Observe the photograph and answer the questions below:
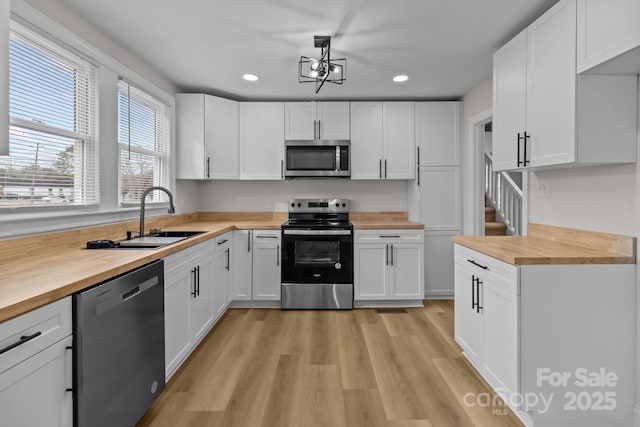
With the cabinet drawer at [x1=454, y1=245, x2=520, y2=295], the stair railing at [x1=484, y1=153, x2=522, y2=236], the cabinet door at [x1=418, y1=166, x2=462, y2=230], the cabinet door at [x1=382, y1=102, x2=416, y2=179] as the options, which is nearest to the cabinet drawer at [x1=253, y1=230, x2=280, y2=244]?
the cabinet door at [x1=382, y1=102, x2=416, y2=179]

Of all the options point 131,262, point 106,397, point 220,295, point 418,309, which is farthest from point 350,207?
point 106,397

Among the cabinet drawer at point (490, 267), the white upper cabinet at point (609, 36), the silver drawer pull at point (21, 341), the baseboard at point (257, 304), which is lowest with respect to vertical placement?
the baseboard at point (257, 304)

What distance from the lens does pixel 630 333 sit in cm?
167

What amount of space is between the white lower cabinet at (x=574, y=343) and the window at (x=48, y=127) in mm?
2676

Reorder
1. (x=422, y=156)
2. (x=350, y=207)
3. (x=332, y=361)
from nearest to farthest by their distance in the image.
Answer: (x=332, y=361), (x=422, y=156), (x=350, y=207)

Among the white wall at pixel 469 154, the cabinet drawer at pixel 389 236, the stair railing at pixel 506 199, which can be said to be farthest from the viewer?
the stair railing at pixel 506 199

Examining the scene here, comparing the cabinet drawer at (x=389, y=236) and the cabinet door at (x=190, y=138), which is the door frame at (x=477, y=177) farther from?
the cabinet door at (x=190, y=138)

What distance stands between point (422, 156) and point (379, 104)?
0.80 metres

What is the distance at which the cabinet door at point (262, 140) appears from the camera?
3865 mm

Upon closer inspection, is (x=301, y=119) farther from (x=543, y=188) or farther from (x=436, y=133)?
(x=543, y=188)

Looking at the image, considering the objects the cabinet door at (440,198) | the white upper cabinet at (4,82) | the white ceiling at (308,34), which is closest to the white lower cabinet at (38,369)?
the white upper cabinet at (4,82)

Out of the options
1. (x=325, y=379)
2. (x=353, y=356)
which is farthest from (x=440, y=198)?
(x=325, y=379)

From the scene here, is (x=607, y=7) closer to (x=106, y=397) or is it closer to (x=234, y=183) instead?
(x=106, y=397)

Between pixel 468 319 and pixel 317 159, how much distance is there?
232 cm
